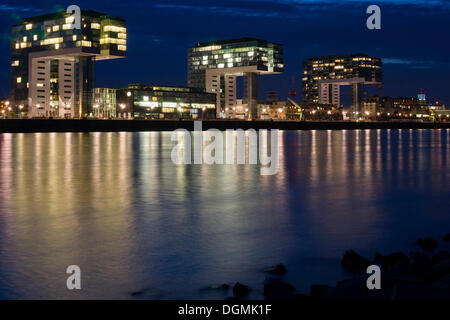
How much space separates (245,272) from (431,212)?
7642 millimetres

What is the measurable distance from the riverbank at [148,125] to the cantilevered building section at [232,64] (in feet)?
72.4

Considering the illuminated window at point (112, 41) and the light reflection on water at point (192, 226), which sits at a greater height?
the illuminated window at point (112, 41)

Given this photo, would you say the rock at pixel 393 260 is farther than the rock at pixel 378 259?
No

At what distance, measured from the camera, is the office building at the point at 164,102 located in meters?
175

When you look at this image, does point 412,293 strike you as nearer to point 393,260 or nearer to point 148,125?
point 393,260

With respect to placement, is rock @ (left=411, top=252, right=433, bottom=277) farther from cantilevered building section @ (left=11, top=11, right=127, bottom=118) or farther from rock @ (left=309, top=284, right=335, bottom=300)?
cantilevered building section @ (left=11, top=11, right=127, bottom=118)

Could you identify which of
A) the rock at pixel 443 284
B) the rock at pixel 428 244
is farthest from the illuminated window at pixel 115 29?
the rock at pixel 443 284

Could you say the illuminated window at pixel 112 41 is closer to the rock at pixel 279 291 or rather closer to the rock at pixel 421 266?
the rock at pixel 421 266

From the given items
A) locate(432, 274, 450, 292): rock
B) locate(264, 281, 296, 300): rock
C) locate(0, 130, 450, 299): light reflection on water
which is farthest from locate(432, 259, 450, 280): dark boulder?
locate(264, 281, 296, 300): rock

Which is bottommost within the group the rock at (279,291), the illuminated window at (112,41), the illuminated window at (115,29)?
the rock at (279,291)

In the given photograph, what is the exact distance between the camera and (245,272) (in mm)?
8391

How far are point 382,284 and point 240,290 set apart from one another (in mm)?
1811

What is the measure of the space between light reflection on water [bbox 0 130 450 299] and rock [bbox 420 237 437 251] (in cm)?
32
